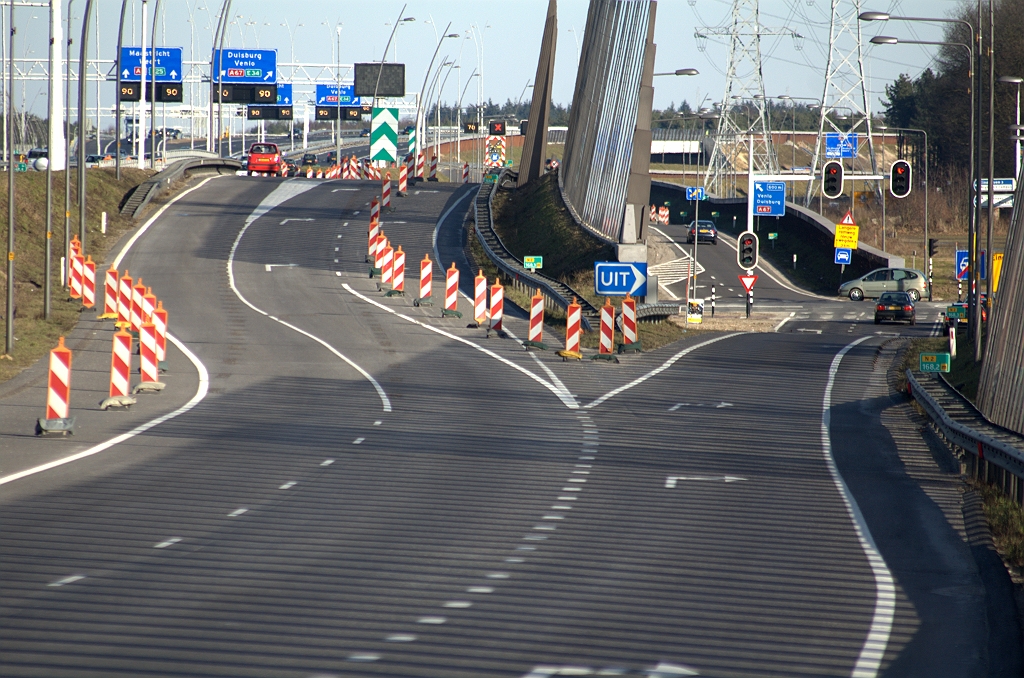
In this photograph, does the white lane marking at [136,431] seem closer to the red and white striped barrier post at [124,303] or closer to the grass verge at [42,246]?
the red and white striped barrier post at [124,303]

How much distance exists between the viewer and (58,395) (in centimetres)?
1619

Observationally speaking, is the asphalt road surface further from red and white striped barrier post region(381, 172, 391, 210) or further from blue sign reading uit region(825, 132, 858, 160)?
blue sign reading uit region(825, 132, 858, 160)

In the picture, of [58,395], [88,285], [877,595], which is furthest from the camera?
[88,285]

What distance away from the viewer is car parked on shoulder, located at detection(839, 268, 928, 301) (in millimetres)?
58688

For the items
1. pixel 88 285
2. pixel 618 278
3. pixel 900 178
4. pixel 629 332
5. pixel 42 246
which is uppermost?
pixel 900 178

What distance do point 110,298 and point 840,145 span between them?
66.8 metres

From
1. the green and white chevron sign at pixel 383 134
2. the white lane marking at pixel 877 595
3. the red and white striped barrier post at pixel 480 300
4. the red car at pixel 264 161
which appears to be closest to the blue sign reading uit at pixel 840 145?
the red car at pixel 264 161

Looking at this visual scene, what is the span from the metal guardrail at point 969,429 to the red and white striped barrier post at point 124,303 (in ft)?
56.0

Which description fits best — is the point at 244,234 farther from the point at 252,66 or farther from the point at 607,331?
the point at 252,66

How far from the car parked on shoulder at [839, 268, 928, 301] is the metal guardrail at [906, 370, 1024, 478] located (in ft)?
130

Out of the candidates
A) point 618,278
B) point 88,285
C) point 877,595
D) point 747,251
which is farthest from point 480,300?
point 877,595

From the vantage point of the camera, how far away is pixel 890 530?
11.7 meters

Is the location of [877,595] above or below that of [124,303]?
below

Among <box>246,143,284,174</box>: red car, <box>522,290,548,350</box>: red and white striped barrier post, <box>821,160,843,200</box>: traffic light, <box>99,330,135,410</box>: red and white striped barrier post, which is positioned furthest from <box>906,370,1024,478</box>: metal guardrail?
<box>246,143,284,174</box>: red car
